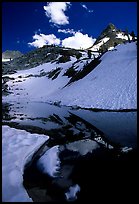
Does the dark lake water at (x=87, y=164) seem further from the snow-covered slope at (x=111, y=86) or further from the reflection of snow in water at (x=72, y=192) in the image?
the snow-covered slope at (x=111, y=86)

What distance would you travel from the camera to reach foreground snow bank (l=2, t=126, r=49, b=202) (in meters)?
7.46

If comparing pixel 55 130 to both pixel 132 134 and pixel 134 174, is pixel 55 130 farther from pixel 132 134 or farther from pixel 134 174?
pixel 134 174

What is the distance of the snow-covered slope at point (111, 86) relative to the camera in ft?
92.9

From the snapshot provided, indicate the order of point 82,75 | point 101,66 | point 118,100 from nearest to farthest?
point 118,100, point 101,66, point 82,75

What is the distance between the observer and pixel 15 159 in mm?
10281

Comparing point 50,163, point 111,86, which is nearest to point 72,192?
point 50,163

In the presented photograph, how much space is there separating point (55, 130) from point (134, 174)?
10.3 metres

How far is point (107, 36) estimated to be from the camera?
185625 mm

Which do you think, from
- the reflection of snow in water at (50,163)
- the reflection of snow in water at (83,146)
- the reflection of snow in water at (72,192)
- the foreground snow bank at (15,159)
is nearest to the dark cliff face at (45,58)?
the reflection of snow in water at (83,146)

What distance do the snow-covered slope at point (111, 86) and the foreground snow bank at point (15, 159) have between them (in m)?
15.3

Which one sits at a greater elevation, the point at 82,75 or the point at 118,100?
the point at 82,75

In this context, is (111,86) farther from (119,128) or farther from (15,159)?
(15,159)

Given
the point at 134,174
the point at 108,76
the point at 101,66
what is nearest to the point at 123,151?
the point at 134,174

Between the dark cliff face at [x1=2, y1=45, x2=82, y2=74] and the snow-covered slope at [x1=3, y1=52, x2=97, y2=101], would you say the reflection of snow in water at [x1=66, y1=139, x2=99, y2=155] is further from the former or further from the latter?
the dark cliff face at [x1=2, y1=45, x2=82, y2=74]
